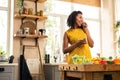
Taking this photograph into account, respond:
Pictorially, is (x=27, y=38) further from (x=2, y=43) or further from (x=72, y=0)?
(x=72, y=0)

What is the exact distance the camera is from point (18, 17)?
447 cm

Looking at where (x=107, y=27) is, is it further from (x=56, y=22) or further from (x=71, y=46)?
(x=71, y=46)

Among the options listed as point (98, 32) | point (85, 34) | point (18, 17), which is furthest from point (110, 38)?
→ point (85, 34)

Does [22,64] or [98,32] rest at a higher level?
[98,32]

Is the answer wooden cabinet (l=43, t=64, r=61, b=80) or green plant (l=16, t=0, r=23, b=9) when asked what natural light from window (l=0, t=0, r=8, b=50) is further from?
wooden cabinet (l=43, t=64, r=61, b=80)

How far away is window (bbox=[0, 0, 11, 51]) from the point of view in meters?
4.57

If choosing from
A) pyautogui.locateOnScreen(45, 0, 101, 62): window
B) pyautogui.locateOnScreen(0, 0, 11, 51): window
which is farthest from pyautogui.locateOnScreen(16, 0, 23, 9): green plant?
pyautogui.locateOnScreen(45, 0, 101, 62): window

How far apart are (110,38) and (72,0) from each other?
143 centimetres

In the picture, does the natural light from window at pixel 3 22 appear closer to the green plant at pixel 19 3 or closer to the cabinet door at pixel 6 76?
the green plant at pixel 19 3

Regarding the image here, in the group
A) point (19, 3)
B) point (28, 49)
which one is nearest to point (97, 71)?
point (28, 49)

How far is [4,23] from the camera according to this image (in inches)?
182

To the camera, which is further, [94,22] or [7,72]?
[94,22]

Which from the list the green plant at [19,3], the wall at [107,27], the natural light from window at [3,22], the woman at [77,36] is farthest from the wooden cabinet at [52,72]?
the wall at [107,27]

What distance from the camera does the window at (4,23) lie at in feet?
15.0
